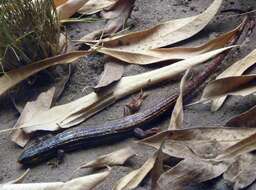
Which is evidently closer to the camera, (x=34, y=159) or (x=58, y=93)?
(x=34, y=159)

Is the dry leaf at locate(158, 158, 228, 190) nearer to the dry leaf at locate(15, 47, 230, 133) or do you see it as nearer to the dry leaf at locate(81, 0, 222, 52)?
the dry leaf at locate(15, 47, 230, 133)

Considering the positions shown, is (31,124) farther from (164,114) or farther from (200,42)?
(200,42)

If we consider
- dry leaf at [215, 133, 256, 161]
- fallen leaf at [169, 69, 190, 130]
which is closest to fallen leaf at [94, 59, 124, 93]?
fallen leaf at [169, 69, 190, 130]

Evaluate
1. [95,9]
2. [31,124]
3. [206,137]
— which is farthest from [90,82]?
[206,137]

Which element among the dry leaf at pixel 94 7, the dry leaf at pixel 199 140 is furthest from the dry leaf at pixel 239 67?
the dry leaf at pixel 94 7

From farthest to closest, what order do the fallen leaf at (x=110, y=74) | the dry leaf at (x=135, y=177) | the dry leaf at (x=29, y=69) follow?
the dry leaf at (x=29, y=69), the fallen leaf at (x=110, y=74), the dry leaf at (x=135, y=177)

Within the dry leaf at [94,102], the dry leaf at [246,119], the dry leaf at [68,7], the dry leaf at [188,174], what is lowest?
the dry leaf at [188,174]

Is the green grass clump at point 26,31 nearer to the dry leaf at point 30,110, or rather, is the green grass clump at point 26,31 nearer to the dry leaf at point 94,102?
the dry leaf at point 30,110

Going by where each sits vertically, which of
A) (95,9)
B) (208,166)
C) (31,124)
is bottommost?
(208,166)
